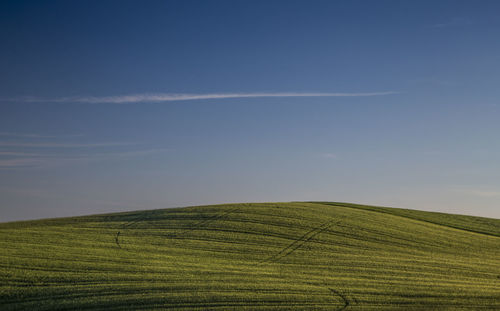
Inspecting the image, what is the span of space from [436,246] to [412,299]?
10.3 meters

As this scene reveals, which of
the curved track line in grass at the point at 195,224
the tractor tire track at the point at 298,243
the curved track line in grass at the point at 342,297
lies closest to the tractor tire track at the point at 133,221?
the curved track line in grass at the point at 195,224

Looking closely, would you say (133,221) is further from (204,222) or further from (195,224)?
(204,222)

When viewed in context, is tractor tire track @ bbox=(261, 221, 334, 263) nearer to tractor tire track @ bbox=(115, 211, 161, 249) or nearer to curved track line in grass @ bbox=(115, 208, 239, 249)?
curved track line in grass @ bbox=(115, 208, 239, 249)

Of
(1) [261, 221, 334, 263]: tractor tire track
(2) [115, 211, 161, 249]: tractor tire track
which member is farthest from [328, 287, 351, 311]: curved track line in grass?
(2) [115, 211, 161, 249]: tractor tire track

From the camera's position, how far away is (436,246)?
995 inches

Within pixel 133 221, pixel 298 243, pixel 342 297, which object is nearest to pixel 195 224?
pixel 133 221

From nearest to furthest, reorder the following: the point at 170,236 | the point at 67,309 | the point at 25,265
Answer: the point at 67,309
the point at 25,265
the point at 170,236

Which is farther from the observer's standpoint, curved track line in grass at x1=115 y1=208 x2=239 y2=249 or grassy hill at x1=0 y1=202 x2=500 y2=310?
curved track line in grass at x1=115 y1=208 x2=239 y2=249

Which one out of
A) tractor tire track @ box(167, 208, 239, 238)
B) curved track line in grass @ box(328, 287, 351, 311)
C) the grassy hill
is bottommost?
curved track line in grass @ box(328, 287, 351, 311)

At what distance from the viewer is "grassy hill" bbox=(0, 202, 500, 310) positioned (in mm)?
15469

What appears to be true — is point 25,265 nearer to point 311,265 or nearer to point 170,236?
point 170,236

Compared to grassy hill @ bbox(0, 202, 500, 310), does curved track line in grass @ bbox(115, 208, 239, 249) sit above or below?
above

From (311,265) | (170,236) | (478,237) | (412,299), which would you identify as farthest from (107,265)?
(478,237)

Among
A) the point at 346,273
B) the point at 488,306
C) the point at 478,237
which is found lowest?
the point at 488,306
